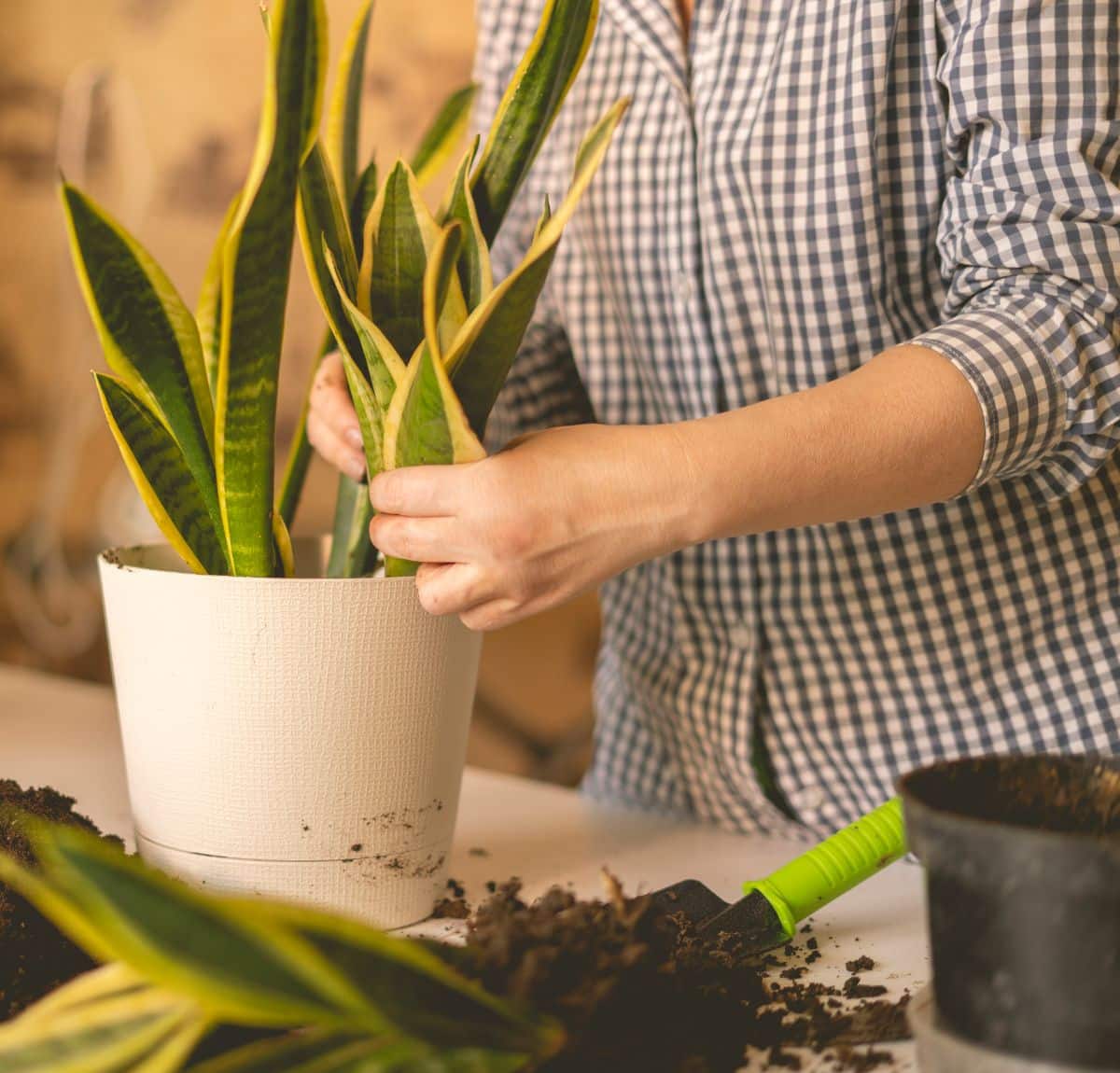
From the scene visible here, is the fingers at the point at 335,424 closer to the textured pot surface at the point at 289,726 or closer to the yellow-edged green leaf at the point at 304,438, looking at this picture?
the yellow-edged green leaf at the point at 304,438

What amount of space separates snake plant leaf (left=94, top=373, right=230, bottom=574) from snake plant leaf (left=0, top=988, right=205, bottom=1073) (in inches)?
11.3

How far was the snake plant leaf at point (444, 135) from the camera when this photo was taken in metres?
0.84

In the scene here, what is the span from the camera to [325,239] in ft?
1.97

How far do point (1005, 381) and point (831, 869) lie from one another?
270 millimetres

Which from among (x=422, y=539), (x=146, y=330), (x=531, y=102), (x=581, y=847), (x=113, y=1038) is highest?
(x=531, y=102)

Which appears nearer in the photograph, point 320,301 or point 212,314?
point 320,301

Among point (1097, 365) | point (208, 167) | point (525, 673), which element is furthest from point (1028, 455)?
point (208, 167)

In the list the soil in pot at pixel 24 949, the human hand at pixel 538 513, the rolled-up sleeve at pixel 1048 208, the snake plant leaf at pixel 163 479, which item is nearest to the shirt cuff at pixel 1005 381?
the rolled-up sleeve at pixel 1048 208

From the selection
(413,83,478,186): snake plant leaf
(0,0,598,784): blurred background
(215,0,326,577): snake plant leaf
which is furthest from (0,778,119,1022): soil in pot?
(0,0,598,784): blurred background

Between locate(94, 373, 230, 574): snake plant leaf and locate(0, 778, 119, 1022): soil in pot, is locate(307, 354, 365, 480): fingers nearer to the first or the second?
locate(94, 373, 230, 574): snake plant leaf

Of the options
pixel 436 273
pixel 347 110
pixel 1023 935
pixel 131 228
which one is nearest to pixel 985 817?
pixel 1023 935

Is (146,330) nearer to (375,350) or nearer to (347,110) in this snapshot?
(375,350)

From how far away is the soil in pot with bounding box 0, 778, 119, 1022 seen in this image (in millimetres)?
523

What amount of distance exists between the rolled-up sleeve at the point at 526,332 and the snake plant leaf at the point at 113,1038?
669 millimetres
